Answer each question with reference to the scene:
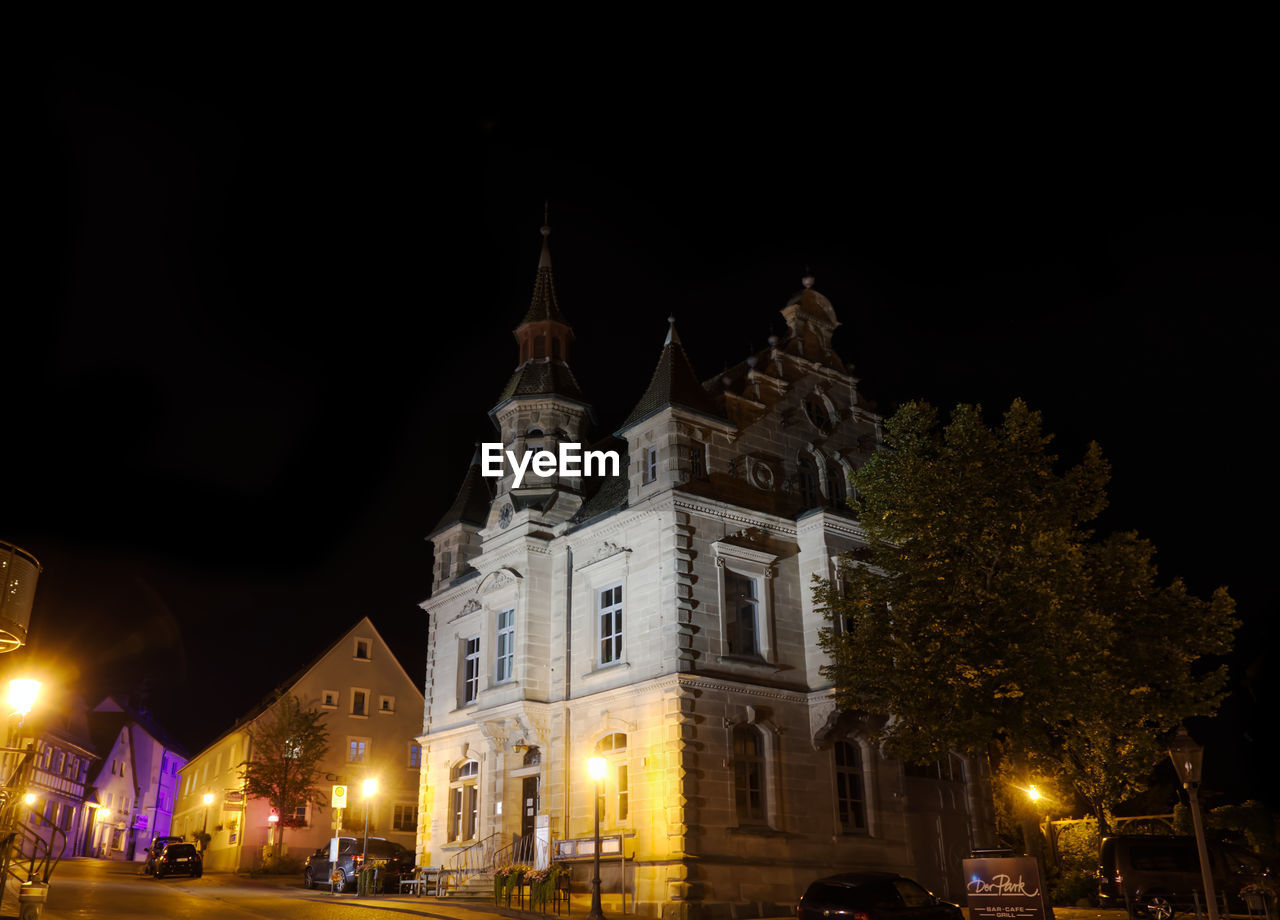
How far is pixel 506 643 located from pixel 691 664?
823 centimetres

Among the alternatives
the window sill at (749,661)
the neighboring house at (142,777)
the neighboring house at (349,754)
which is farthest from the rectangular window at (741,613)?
the neighboring house at (142,777)

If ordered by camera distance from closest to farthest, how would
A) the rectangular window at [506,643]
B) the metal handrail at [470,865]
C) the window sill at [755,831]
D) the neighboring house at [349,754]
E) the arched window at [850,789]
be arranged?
the window sill at [755,831], the arched window at [850,789], the metal handrail at [470,865], the rectangular window at [506,643], the neighboring house at [349,754]

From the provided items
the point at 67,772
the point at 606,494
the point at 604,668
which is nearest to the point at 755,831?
the point at 604,668

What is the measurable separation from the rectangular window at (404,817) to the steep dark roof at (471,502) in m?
18.7

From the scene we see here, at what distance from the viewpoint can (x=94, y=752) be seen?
88438 millimetres

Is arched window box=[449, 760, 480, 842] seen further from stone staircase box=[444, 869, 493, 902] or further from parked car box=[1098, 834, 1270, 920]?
parked car box=[1098, 834, 1270, 920]

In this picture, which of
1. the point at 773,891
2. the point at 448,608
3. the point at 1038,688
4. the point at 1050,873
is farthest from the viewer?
the point at 448,608

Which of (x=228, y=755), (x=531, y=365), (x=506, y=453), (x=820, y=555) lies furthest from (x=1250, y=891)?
(x=228, y=755)

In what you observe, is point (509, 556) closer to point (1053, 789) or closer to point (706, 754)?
point (706, 754)

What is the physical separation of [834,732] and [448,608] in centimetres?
1546

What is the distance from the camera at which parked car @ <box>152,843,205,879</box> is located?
3878 cm

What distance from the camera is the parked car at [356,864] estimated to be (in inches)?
1268

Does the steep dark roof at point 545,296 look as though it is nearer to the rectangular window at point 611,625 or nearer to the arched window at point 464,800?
the rectangular window at point 611,625

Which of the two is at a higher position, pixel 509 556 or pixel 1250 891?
pixel 509 556
